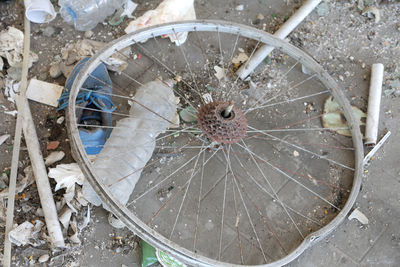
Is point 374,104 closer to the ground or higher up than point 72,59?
higher up

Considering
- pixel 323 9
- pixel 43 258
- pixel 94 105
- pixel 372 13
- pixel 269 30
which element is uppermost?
pixel 372 13

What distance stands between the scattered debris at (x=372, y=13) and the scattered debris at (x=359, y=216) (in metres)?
1.74

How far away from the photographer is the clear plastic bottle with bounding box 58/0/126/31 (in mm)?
3289

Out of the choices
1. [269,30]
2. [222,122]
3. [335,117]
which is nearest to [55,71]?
[222,122]

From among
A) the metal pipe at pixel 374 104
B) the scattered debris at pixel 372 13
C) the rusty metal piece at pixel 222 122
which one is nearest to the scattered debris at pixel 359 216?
the metal pipe at pixel 374 104

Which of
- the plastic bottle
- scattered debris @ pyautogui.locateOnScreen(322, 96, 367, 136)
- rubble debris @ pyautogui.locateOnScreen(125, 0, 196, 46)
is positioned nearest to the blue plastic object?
the plastic bottle

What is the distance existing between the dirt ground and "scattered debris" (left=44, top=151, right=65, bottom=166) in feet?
0.19

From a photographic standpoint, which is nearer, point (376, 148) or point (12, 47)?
point (376, 148)

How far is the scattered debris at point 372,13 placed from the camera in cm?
350

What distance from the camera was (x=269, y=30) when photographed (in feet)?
11.4

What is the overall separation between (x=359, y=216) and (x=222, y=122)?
1364 mm

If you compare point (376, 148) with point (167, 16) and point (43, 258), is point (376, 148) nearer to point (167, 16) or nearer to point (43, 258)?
point (167, 16)

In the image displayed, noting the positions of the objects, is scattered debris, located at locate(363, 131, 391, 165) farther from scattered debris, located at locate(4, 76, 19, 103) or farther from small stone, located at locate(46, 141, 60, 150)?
scattered debris, located at locate(4, 76, 19, 103)

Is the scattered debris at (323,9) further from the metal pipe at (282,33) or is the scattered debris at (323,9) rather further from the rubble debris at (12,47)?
the rubble debris at (12,47)
